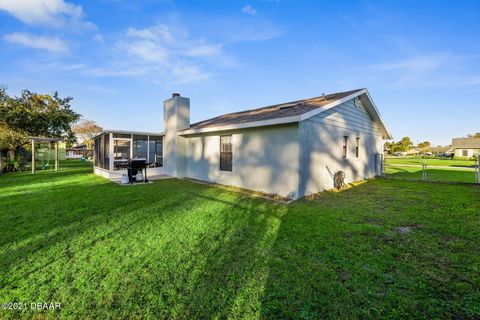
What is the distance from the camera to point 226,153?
9.45 meters

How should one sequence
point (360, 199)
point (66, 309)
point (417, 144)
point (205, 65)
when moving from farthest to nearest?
point (417, 144) → point (205, 65) → point (360, 199) → point (66, 309)

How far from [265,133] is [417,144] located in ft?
332

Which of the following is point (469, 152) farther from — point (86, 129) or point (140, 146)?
point (86, 129)

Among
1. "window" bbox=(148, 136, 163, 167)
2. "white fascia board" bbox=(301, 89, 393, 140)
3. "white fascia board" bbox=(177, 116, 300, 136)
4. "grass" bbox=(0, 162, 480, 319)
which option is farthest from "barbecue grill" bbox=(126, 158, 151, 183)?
"white fascia board" bbox=(301, 89, 393, 140)

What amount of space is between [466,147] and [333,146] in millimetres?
53431

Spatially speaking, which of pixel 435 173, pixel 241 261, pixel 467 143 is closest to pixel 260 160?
pixel 241 261

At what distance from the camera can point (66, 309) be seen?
2.12m

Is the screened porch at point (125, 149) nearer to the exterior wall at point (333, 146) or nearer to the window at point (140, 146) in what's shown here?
the window at point (140, 146)

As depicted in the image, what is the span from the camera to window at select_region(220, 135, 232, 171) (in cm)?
926

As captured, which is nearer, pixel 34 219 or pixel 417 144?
pixel 34 219

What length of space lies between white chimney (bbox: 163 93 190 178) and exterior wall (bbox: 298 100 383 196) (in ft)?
23.5

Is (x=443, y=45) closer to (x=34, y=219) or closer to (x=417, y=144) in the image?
(x=34, y=219)

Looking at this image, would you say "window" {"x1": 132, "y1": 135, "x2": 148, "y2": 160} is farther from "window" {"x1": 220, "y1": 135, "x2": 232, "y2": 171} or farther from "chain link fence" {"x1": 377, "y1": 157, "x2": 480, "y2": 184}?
"chain link fence" {"x1": 377, "y1": 157, "x2": 480, "y2": 184}

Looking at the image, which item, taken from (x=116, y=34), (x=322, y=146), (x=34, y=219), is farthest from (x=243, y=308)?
(x=116, y=34)
